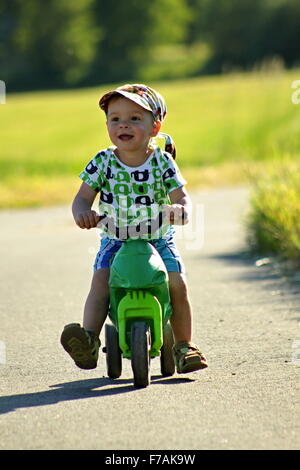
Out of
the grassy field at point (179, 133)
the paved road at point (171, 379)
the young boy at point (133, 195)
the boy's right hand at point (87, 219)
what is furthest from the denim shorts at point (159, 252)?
the grassy field at point (179, 133)

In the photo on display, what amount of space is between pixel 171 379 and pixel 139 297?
56 centimetres

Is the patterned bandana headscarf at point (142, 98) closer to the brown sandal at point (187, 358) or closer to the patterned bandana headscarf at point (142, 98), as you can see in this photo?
the patterned bandana headscarf at point (142, 98)

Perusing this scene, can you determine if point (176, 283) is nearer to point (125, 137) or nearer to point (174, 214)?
point (174, 214)

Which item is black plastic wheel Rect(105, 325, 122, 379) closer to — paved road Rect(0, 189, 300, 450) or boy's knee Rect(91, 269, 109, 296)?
paved road Rect(0, 189, 300, 450)

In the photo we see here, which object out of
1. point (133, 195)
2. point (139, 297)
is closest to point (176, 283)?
point (139, 297)

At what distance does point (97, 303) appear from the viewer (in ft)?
17.7

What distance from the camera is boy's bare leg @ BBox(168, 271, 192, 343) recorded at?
537 cm

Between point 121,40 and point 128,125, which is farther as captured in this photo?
point 121,40

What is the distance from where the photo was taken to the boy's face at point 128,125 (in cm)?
536

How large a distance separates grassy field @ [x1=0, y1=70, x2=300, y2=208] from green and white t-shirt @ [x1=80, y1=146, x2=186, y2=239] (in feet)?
42.0

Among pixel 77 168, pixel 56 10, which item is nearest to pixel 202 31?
pixel 56 10

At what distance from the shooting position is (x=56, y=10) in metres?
80.4

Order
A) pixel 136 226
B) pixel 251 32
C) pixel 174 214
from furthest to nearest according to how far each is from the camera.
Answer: pixel 251 32 < pixel 136 226 < pixel 174 214

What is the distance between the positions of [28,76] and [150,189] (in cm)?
7044
